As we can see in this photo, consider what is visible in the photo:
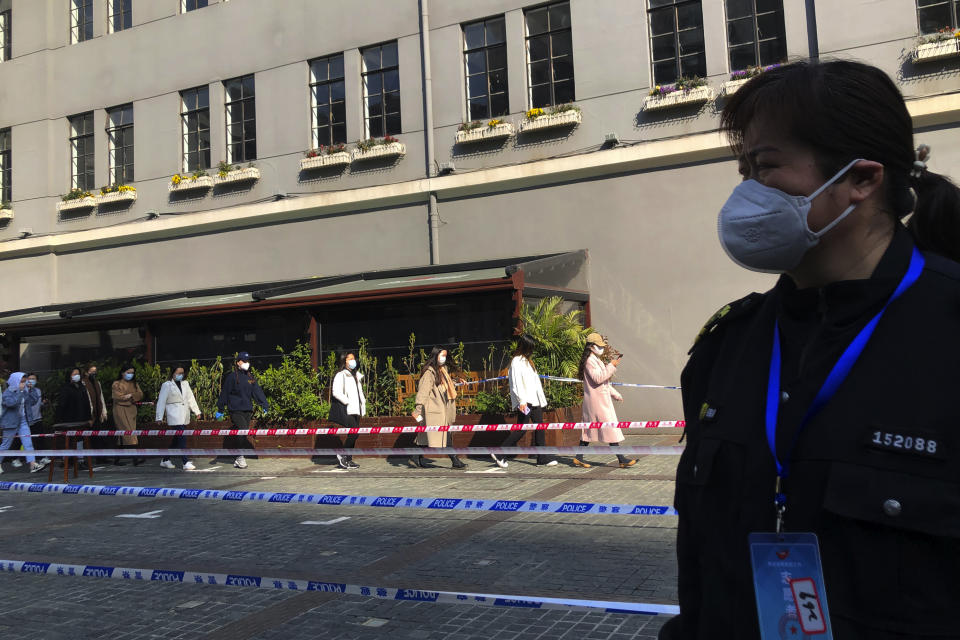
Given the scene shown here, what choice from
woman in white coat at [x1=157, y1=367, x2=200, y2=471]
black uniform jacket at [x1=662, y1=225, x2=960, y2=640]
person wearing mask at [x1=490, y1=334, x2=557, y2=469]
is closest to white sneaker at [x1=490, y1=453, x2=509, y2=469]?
person wearing mask at [x1=490, y1=334, x2=557, y2=469]

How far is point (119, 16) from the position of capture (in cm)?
2295

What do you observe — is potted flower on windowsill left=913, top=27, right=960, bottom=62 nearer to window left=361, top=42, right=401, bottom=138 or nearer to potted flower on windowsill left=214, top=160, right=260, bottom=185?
window left=361, top=42, right=401, bottom=138

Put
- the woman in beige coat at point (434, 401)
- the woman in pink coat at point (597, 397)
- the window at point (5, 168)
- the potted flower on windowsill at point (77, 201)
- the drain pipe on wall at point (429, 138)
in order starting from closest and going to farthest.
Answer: the woman in pink coat at point (597, 397) → the woman in beige coat at point (434, 401) → the drain pipe on wall at point (429, 138) → the potted flower on windowsill at point (77, 201) → the window at point (5, 168)

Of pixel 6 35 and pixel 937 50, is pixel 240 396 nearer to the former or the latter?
pixel 937 50

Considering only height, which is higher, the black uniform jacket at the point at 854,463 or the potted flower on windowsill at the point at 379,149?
the potted flower on windowsill at the point at 379,149

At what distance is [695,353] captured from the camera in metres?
1.89

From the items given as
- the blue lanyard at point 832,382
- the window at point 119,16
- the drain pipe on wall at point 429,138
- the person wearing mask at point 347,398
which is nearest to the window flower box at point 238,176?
the drain pipe on wall at point 429,138

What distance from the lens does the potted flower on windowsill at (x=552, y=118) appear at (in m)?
17.0

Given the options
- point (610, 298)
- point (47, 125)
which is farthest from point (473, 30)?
point (47, 125)

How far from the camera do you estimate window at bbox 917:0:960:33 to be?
14227 millimetres

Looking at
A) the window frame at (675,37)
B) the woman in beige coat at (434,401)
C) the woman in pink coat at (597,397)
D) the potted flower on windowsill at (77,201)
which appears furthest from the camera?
the potted flower on windowsill at (77,201)

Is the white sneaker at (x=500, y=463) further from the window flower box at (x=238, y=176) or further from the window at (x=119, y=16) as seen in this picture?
the window at (x=119, y=16)

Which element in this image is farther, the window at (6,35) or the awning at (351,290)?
the window at (6,35)

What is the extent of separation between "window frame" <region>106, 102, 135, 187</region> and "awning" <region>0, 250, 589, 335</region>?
4243mm
